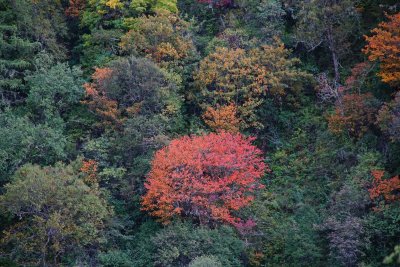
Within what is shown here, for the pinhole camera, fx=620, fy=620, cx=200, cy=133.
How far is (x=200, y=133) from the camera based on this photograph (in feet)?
95.9

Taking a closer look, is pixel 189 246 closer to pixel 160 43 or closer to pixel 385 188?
pixel 385 188

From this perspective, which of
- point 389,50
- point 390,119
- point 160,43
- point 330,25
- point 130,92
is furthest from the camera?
point 160,43

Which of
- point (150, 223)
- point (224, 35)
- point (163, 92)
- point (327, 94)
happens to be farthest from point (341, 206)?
point (224, 35)

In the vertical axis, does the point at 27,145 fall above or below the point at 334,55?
below

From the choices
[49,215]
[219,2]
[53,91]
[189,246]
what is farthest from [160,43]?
[189,246]

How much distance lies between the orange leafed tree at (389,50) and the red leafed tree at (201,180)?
6.70 metres

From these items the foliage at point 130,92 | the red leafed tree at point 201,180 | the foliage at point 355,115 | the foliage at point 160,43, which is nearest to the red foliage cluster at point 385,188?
the foliage at point 355,115

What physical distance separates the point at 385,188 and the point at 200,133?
30.1 feet

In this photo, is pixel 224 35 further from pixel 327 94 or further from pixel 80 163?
pixel 80 163

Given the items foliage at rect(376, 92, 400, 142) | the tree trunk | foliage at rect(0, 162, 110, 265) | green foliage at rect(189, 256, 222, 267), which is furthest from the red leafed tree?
the tree trunk

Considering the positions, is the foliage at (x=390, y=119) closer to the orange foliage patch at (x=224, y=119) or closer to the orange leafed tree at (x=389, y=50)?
the orange leafed tree at (x=389, y=50)

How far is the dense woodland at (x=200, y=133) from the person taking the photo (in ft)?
81.0

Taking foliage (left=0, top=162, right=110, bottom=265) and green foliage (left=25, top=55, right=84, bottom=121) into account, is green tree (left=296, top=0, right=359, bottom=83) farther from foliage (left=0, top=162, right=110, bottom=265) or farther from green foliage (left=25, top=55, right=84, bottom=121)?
foliage (left=0, top=162, right=110, bottom=265)

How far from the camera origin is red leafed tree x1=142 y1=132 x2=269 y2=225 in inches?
1003
